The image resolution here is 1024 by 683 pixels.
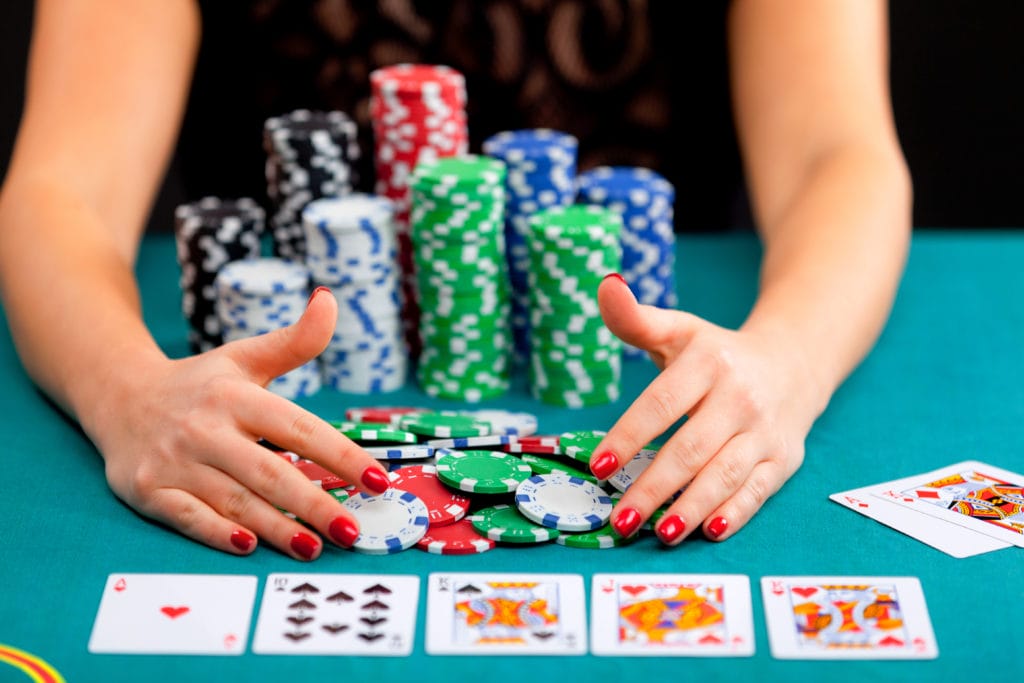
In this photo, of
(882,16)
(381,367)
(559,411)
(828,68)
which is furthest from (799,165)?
(381,367)

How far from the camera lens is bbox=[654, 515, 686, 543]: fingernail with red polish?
A: 150cm

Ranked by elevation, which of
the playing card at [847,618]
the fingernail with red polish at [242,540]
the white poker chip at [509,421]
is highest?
the playing card at [847,618]

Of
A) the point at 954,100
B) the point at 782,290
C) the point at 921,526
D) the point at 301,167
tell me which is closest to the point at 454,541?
the point at 921,526

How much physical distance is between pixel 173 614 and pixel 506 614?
36 cm

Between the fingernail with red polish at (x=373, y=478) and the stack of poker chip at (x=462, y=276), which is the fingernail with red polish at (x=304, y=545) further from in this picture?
the stack of poker chip at (x=462, y=276)

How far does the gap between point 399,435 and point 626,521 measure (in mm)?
363

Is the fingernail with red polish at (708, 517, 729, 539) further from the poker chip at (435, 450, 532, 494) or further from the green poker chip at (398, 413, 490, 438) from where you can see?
the green poker chip at (398, 413, 490, 438)

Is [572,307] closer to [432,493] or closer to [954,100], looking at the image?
[432,493]

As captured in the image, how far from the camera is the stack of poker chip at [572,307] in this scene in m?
1.87

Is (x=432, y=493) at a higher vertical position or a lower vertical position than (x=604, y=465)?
lower

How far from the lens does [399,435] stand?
5.62ft

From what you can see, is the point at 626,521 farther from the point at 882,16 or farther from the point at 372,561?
the point at 882,16

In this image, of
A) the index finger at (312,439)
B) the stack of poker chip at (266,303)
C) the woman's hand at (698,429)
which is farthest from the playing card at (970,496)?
the stack of poker chip at (266,303)

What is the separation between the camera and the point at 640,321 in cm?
159
